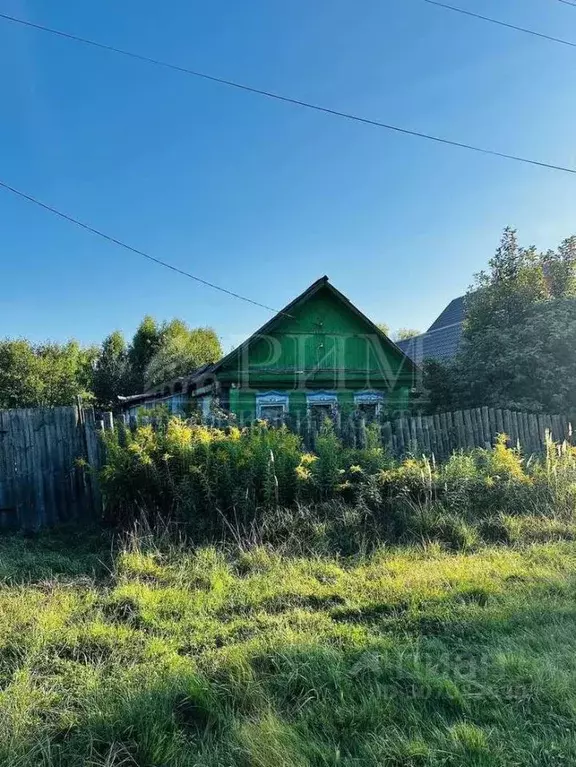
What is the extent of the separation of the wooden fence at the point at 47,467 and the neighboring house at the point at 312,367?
5.70 meters

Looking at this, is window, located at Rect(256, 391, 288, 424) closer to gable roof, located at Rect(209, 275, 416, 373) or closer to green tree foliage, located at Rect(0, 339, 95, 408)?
gable roof, located at Rect(209, 275, 416, 373)

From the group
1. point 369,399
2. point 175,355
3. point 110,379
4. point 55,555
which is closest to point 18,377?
point 110,379

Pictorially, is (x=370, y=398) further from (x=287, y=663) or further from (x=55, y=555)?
(x=287, y=663)

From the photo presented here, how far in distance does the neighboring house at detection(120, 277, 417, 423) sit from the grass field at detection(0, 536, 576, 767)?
818 centimetres

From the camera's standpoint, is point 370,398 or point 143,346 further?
point 143,346

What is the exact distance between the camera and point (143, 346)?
27.8 metres

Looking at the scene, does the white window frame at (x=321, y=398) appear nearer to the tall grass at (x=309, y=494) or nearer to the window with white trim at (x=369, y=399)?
the window with white trim at (x=369, y=399)

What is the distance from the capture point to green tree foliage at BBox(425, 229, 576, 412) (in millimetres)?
11023

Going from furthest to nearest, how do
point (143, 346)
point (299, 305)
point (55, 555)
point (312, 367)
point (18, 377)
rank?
point (143, 346), point (18, 377), point (299, 305), point (312, 367), point (55, 555)

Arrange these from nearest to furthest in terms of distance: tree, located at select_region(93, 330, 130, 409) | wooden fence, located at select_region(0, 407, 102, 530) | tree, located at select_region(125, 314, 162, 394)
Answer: wooden fence, located at select_region(0, 407, 102, 530) → tree, located at select_region(93, 330, 130, 409) → tree, located at select_region(125, 314, 162, 394)

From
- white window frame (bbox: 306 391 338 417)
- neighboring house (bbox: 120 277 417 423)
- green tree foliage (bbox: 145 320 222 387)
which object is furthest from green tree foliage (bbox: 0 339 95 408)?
white window frame (bbox: 306 391 338 417)

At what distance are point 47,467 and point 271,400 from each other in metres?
6.96

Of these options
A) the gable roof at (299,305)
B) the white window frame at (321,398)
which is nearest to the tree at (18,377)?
the gable roof at (299,305)

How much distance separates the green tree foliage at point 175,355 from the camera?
86.4 ft
